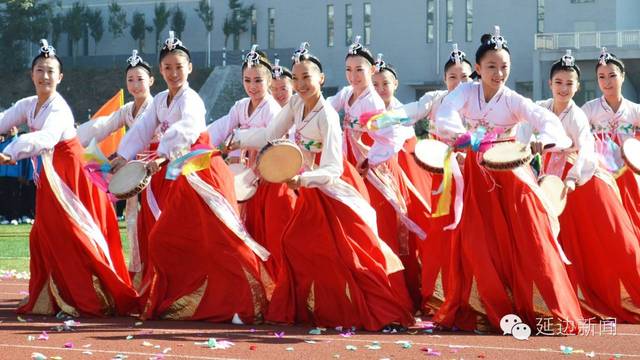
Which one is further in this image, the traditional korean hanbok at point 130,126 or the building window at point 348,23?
the building window at point 348,23

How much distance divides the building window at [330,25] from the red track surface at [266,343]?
44.1 m

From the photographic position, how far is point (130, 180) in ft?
26.9

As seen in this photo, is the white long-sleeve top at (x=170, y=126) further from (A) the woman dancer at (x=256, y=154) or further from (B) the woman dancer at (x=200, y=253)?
(A) the woman dancer at (x=256, y=154)

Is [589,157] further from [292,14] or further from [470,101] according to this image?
[292,14]

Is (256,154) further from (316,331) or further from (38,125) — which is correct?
(316,331)

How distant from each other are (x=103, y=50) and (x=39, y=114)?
49.8 metres


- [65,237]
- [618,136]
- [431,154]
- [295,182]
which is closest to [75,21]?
[618,136]

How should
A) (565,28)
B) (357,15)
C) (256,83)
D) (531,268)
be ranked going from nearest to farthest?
(531,268) < (256,83) < (565,28) < (357,15)

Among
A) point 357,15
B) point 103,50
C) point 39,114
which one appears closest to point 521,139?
point 39,114

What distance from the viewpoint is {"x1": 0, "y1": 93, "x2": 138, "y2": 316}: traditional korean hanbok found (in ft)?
28.9

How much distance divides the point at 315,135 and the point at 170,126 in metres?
1.00

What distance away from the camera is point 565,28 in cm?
4700

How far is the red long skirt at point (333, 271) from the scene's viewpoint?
808 centimetres

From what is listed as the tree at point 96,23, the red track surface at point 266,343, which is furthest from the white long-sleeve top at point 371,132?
the tree at point 96,23
